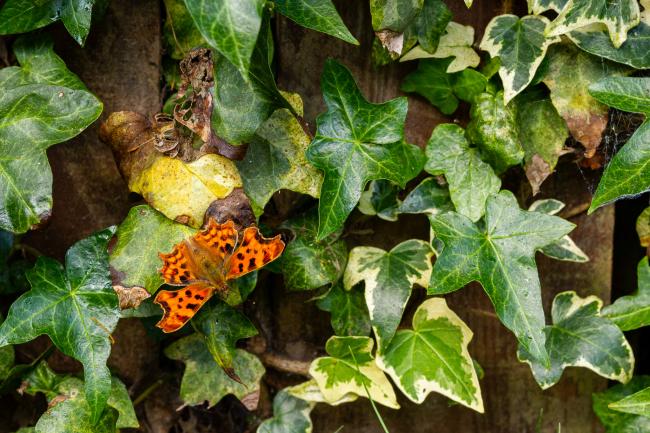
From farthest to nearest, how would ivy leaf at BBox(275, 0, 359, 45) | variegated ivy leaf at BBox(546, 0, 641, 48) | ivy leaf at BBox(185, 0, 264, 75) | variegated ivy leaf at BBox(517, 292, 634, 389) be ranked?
variegated ivy leaf at BBox(517, 292, 634, 389), variegated ivy leaf at BBox(546, 0, 641, 48), ivy leaf at BBox(275, 0, 359, 45), ivy leaf at BBox(185, 0, 264, 75)

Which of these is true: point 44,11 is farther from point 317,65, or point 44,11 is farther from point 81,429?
point 81,429

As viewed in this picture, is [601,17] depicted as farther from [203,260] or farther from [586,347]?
[203,260]

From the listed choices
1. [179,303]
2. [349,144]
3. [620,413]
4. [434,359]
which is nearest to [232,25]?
[349,144]

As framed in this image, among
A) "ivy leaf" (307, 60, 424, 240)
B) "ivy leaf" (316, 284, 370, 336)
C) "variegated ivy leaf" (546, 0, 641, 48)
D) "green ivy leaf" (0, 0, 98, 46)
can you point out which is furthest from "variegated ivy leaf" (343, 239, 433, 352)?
"green ivy leaf" (0, 0, 98, 46)

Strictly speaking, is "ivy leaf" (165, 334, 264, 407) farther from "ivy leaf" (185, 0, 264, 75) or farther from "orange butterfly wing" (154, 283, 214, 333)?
"ivy leaf" (185, 0, 264, 75)

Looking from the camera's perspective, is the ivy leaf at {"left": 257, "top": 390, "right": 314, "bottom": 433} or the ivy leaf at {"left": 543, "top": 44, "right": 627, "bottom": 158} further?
the ivy leaf at {"left": 257, "top": 390, "right": 314, "bottom": 433}

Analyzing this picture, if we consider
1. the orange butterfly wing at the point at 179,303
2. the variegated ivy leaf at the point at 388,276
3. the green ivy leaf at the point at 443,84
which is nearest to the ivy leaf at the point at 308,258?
the variegated ivy leaf at the point at 388,276

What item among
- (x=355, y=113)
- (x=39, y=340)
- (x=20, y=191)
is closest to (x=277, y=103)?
(x=355, y=113)
